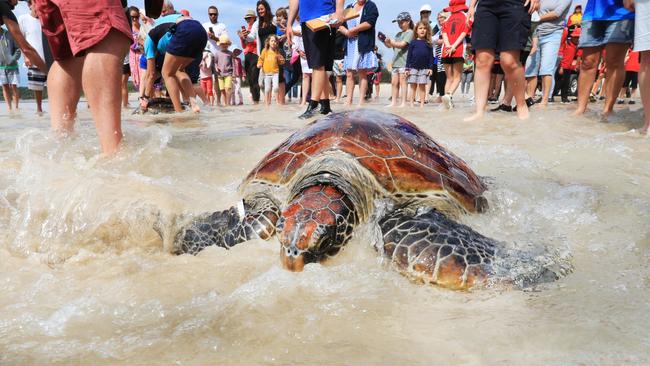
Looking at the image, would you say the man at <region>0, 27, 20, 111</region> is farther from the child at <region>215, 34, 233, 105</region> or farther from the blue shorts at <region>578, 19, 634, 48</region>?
the blue shorts at <region>578, 19, 634, 48</region>

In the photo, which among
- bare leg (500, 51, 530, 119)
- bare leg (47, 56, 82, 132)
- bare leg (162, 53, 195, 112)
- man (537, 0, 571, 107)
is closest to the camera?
bare leg (47, 56, 82, 132)

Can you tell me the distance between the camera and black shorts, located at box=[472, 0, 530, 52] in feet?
16.0

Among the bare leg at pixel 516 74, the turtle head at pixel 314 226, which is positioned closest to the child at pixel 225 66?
the bare leg at pixel 516 74

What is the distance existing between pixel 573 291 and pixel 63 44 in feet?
10.8

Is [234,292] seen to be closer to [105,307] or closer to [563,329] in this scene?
[105,307]

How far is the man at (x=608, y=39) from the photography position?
4676 mm

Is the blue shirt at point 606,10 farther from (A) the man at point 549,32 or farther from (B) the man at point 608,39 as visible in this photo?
(A) the man at point 549,32

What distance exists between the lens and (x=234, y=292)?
4.51 feet

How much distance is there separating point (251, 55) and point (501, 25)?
7.03 meters

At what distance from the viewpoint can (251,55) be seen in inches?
421

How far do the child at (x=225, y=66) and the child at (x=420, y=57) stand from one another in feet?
14.5

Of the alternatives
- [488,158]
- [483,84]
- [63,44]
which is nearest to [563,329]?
[488,158]

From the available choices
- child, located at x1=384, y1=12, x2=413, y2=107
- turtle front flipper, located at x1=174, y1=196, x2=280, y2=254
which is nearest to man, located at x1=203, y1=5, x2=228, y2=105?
child, located at x1=384, y1=12, x2=413, y2=107

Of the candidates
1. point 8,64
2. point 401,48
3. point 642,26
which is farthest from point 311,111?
point 8,64
